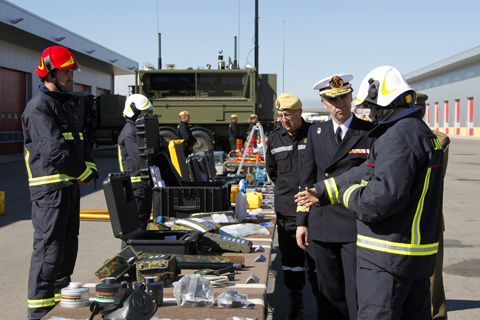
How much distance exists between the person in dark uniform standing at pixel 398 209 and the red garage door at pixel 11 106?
2567 cm

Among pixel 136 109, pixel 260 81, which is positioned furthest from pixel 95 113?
pixel 136 109

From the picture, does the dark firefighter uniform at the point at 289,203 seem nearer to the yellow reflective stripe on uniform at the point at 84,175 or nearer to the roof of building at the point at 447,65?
the yellow reflective stripe on uniform at the point at 84,175

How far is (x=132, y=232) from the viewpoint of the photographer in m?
3.80

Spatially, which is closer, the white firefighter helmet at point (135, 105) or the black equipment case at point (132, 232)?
the black equipment case at point (132, 232)

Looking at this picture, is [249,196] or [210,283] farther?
[249,196]

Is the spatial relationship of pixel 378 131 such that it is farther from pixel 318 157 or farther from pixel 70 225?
pixel 70 225

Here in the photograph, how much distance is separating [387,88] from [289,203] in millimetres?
2284

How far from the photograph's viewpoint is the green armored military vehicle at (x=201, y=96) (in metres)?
20.4

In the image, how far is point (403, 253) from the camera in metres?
2.71

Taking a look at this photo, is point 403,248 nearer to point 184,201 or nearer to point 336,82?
point 336,82

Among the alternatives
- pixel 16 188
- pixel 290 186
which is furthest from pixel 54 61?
pixel 16 188

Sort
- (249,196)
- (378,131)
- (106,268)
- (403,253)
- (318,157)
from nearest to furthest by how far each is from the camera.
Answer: (403,253) < (378,131) < (106,268) < (318,157) < (249,196)

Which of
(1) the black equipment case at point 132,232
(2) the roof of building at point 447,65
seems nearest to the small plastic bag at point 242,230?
(1) the black equipment case at point 132,232

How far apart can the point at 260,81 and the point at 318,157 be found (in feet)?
60.2
